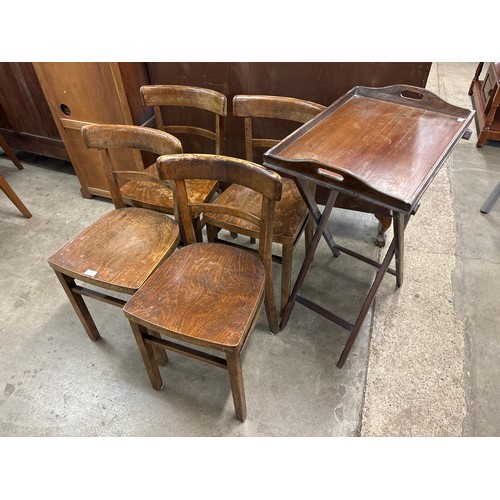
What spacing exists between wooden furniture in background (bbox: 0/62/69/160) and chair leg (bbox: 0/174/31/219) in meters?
0.54

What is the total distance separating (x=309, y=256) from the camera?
5.42 ft

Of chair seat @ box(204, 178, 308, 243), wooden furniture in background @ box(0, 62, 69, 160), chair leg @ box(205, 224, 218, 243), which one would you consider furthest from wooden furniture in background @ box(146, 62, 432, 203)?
wooden furniture in background @ box(0, 62, 69, 160)

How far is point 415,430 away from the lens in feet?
4.89

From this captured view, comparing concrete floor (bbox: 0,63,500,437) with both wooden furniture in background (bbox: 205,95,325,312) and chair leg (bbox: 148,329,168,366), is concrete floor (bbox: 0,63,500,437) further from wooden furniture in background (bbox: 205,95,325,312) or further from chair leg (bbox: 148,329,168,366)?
wooden furniture in background (bbox: 205,95,325,312)

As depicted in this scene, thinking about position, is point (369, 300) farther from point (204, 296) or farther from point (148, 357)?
point (148, 357)

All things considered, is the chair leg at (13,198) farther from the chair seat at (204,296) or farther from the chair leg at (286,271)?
the chair leg at (286,271)

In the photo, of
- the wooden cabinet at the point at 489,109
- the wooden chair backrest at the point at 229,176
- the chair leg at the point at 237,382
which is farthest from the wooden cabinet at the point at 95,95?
the wooden cabinet at the point at 489,109

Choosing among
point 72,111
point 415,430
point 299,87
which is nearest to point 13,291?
point 72,111

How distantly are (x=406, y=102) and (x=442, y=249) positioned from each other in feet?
3.34

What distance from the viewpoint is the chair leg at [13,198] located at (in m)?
2.41

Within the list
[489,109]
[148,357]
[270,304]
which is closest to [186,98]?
[270,304]

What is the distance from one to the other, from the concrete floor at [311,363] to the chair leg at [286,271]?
150 millimetres

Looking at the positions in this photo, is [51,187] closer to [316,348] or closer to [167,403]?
[167,403]

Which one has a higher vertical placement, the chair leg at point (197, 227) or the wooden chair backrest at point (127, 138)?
the wooden chair backrest at point (127, 138)
